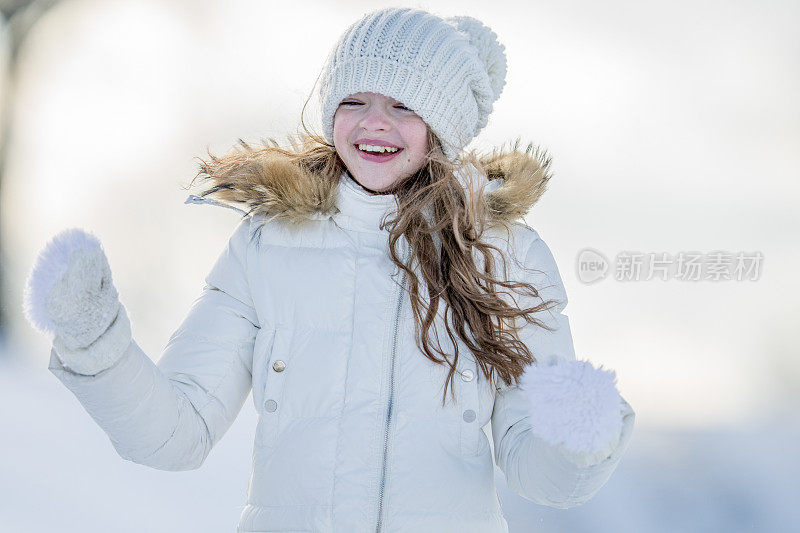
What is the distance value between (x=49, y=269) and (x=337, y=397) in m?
0.45

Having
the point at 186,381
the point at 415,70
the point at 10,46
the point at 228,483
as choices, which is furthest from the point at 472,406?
the point at 10,46

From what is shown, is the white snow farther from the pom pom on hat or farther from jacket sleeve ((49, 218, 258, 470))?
the pom pom on hat

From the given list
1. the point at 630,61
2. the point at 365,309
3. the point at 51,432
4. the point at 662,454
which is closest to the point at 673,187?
the point at 630,61

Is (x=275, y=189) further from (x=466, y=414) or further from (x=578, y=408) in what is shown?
(x=578, y=408)

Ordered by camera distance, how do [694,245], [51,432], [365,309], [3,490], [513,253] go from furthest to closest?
[694,245] < [51,432] < [3,490] < [513,253] < [365,309]

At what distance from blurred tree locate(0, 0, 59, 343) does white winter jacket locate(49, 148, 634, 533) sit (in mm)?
1764

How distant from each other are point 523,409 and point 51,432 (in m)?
1.69

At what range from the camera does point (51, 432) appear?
2516 mm

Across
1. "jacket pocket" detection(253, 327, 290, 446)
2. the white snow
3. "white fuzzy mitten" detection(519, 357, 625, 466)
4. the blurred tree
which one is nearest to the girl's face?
"jacket pocket" detection(253, 327, 290, 446)

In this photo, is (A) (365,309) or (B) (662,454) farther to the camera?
(B) (662,454)

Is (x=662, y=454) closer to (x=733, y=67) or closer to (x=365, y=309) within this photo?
(x=733, y=67)

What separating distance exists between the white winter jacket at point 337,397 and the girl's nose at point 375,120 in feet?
0.33

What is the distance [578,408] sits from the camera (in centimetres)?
101

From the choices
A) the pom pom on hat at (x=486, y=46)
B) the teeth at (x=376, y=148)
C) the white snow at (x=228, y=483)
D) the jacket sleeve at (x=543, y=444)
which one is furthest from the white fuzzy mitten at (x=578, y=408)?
the white snow at (x=228, y=483)
